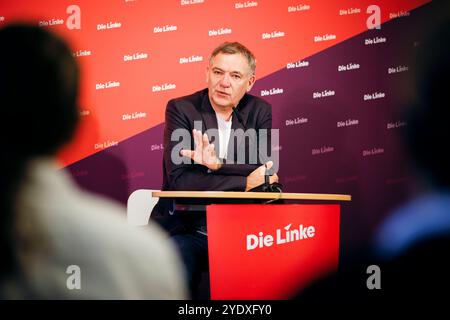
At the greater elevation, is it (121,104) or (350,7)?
(350,7)

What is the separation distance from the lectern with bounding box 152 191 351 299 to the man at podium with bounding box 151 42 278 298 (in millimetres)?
249

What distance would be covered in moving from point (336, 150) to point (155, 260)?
1.90 metres

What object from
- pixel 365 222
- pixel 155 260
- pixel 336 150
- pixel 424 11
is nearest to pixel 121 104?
pixel 155 260

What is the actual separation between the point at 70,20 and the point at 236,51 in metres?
1.42

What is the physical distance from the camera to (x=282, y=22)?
16.2ft

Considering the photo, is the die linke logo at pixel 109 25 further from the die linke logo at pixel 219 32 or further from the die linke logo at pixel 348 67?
the die linke logo at pixel 348 67

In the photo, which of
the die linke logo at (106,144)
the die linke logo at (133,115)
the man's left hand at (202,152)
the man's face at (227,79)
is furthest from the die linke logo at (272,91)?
the die linke logo at (106,144)

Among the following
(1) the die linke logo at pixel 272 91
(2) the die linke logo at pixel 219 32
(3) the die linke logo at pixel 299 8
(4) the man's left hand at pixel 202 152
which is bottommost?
(4) the man's left hand at pixel 202 152

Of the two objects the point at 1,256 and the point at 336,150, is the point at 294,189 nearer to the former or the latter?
the point at 336,150

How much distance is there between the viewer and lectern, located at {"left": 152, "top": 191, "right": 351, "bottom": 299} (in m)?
3.53

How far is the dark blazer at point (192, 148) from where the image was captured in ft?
13.1

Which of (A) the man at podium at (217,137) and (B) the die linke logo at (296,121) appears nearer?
(A) the man at podium at (217,137)

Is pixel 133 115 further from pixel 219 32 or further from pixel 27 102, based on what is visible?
pixel 219 32

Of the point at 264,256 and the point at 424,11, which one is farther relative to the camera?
the point at 424,11
